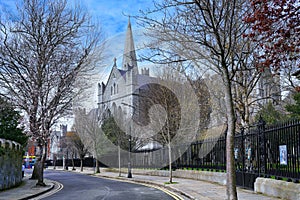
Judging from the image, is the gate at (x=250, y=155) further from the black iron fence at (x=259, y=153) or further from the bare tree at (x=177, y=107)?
the bare tree at (x=177, y=107)

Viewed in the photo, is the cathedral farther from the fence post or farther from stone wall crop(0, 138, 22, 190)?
the fence post

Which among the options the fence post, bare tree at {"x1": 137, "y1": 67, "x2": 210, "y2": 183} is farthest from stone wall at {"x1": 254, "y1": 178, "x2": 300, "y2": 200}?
bare tree at {"x1": 137, "y1": 67, "x2": 210, "y2": 183}

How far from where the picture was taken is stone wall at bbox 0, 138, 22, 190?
18.5 metres

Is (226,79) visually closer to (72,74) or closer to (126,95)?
(72,74)

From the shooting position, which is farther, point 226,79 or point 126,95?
point 126,95

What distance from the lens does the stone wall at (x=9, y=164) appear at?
1853 centimetres

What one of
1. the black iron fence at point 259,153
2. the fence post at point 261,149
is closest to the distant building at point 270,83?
the fence post at point 261,149

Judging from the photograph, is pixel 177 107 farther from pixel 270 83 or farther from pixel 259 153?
pixel 259 153

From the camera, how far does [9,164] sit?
20.0 metres

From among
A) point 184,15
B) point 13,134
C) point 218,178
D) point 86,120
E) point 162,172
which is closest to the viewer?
point 184,15

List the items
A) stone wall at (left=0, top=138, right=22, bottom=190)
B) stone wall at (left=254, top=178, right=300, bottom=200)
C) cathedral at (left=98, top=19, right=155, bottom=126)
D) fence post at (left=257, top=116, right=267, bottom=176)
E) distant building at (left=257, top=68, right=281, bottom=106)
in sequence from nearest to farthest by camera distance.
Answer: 1. stone wall at (left=254, top=178, right=300, bottom=200)
2. fence post at (left=257, top=116, right=267, bottom=176)
3. distant building at (left=257, top=68, right=281, bottom=106)
4. stone wall at (left=0, top=138, right=22, bottom=190)
5. cathedral at (left=98, top=19, right=155, bottom=126)

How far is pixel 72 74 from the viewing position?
22391 millimetres

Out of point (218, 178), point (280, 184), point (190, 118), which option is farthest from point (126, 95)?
point (280, 184)

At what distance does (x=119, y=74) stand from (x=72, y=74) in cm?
6163
